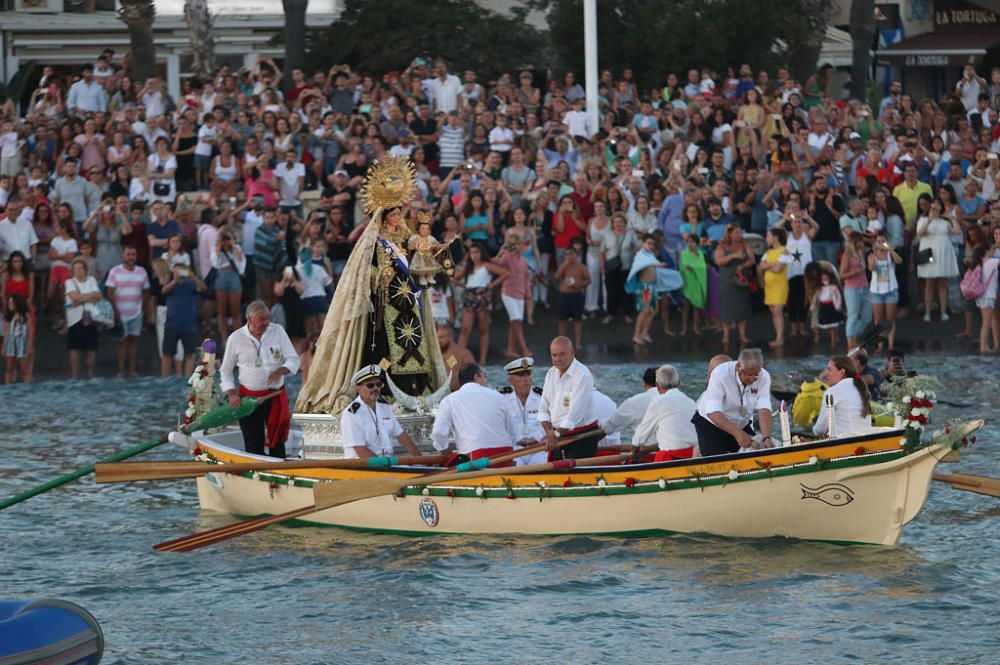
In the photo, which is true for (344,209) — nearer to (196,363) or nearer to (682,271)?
(682,271)

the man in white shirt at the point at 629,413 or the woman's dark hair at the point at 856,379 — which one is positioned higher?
the woman's dark hair at the point at 856,379

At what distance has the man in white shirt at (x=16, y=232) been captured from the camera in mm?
26656

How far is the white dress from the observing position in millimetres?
26797

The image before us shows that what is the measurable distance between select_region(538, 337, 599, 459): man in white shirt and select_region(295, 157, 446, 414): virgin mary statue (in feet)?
5.83

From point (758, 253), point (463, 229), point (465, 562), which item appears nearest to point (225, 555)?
point (465, 562)

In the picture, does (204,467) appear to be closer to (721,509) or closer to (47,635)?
(721,509)

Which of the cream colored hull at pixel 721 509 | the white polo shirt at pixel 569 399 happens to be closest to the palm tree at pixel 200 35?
the cream colored hull at pixel 721 509

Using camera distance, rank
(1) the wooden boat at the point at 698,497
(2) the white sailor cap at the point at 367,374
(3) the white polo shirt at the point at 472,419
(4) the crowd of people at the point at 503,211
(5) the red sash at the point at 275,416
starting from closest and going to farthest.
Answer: (1) the wooden boat at the point at 698,497 < (3) the white polo shirt at the point at 472,419 < (2) the white sailor cap at the point at 367,374 < (5) the red sash at the point at 275,416 < (4) the crowd of people at the point at 503,211

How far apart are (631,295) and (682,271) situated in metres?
1.14

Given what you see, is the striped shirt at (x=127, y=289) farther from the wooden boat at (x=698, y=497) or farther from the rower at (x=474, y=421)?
the rower at (x=474, y=421)

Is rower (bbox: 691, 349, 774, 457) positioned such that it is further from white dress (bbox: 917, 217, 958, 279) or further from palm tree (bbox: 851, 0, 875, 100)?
palm tree (bbox: 851, 0, 875, 100)

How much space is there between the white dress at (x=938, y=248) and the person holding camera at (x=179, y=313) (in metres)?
10.3

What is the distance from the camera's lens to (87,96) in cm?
3100

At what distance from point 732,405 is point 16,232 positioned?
13810 mm
